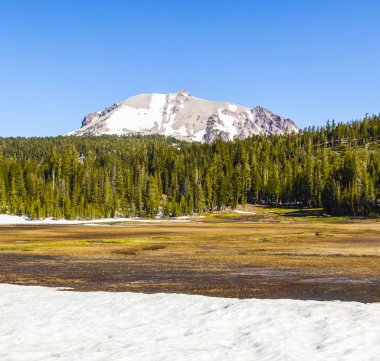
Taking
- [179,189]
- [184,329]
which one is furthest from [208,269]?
[179,189]

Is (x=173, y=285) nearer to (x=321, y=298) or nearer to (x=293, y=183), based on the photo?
(x=321, y=298)

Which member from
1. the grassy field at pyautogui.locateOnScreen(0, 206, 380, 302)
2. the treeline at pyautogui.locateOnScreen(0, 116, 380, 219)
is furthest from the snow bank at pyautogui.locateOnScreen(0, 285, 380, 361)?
the treeline at pyautogui.locateOnScreen(0, 116, 380, 219)

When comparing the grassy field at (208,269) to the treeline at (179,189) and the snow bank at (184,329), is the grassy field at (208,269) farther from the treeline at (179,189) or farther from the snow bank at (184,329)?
the treeline at (179,189)

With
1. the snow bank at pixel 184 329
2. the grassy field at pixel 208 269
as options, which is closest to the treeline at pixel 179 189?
the grassy field at pixel 208 269

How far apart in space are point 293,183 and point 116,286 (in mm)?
162202

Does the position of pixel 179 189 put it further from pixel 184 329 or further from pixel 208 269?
pixel 184 329

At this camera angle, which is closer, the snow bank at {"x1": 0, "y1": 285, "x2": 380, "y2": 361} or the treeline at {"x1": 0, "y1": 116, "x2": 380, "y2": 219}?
the snow bank at {"x1": 0, "y1": 285, "x2": 380, "y2": 361}

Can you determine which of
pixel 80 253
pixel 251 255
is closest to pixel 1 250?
pixel 80 253

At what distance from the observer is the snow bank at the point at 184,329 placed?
1290cm

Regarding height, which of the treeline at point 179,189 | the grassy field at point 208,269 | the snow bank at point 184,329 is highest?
the treeline at point 179,189

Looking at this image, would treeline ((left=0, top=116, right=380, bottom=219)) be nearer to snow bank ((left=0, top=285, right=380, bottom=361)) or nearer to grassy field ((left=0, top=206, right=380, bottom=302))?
grassy field ((left=0, top=206, right=380, bottom=302))

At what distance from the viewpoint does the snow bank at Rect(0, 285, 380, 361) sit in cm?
1290

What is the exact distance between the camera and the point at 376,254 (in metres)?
42.0

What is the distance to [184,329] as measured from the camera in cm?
1565
